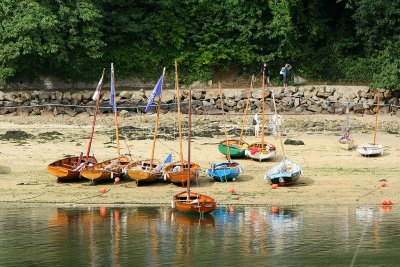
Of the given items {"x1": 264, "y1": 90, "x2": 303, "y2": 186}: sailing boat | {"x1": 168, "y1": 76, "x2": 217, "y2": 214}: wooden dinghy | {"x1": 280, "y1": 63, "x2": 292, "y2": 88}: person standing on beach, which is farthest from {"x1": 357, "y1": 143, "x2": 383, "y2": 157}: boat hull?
{"x1": 280, "y1": 63, "x2": 292, "y2": 88}: person standing on beach

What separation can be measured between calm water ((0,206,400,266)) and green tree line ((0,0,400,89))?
2266 cm

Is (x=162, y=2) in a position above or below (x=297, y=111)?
above

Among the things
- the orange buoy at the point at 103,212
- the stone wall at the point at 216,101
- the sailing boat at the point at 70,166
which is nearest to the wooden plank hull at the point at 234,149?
the sailing boat at the point at 70,166

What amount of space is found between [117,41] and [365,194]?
89.5 feet

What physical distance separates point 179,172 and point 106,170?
305cm

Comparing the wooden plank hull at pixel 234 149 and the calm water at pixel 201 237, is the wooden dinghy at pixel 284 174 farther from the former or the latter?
the wooden plank hull at pixel 234 149

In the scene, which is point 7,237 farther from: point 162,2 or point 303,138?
point 162,2

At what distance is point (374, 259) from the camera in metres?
30.6

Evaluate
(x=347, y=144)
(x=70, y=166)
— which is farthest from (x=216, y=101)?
(x=70, y=166)

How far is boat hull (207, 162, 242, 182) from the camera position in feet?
131

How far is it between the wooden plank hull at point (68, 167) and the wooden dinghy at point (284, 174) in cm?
712

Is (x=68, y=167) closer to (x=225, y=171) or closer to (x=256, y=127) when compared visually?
(x=225, y=171)

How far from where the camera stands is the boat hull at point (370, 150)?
4428cm

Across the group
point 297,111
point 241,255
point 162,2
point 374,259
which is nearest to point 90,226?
point 241,255
